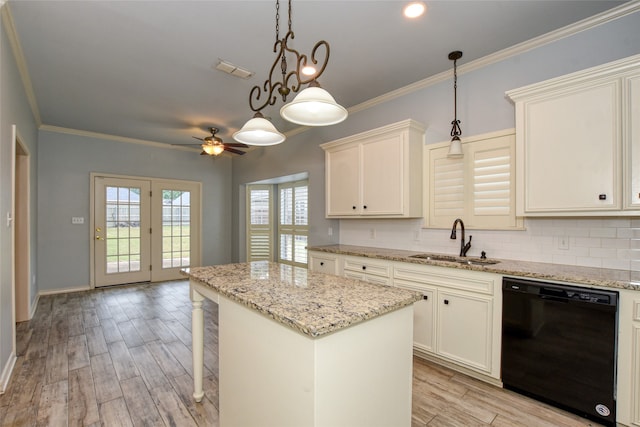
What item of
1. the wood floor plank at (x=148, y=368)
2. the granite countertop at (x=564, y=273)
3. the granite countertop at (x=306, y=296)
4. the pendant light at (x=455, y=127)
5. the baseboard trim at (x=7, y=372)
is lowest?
the wood floor plank at (x=148, y=368)

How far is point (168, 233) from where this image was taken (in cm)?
602

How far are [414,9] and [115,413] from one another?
11.1 ft

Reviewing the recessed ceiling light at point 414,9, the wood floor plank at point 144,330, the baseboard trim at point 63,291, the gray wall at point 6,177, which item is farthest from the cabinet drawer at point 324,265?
the baseboard trim at point 63,291

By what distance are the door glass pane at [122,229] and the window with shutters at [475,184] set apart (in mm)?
5156

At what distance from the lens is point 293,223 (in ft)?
19.4

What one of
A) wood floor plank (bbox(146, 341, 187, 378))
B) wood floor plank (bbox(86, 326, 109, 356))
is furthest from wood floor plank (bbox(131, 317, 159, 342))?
wood floor plank (bbox(86, 326, 109, 356))

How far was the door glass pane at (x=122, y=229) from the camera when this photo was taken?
5.43 metres

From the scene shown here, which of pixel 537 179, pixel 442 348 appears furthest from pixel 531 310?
pixel 537 179

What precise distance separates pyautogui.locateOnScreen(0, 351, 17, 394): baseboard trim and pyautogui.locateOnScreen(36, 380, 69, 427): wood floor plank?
9.7 inches

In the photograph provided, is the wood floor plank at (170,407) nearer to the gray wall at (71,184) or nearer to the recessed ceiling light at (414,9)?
the recessed ceiling light at (414,9)

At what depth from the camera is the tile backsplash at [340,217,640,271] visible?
215 centimetres

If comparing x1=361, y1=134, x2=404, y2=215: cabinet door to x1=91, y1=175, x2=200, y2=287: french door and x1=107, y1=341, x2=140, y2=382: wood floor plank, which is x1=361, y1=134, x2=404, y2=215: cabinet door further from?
x1=91, y1=175, x2=200, y2=287: french door

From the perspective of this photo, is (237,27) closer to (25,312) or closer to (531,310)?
(531,310)

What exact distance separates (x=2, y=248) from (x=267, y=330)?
235 centimetres
